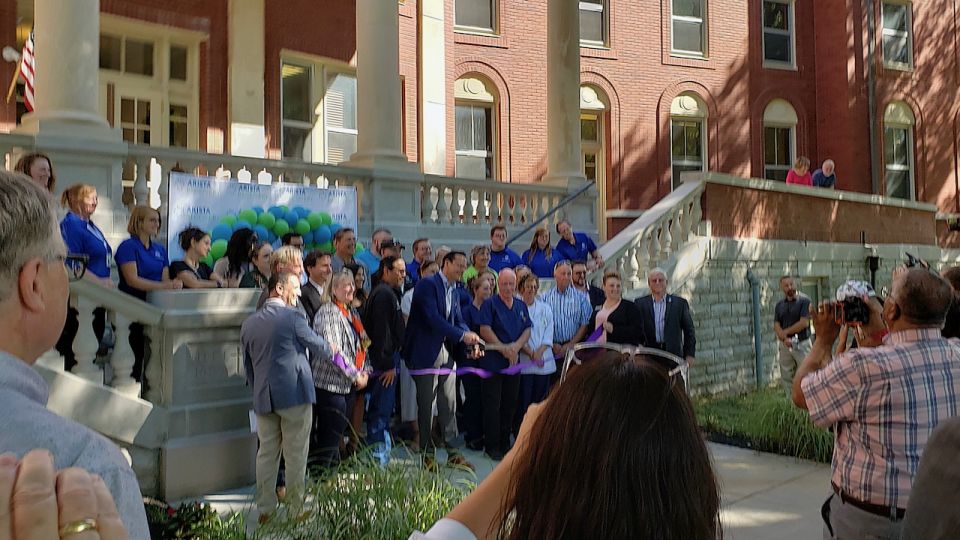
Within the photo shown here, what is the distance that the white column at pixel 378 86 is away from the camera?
12.6 metres

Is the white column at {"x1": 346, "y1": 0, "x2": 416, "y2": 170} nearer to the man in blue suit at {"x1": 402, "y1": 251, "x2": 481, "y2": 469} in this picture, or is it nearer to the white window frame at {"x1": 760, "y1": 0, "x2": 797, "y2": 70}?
the man in blue suit at {"x1": 402, "y1": 251, "x2": 481, "y2": 469}

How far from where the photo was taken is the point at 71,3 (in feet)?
31.4

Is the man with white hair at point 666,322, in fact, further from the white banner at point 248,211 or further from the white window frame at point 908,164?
the white window frame at point 908,164

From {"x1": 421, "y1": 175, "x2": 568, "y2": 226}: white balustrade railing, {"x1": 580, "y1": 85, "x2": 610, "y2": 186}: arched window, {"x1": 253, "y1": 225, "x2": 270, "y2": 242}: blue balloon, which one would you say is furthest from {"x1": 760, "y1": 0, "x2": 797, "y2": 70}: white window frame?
{"x1": 253, "y1": 225, "x2": 270, "y2": 242}: blue balloon

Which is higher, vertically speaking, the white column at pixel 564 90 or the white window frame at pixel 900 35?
the white window frame at pixel 900 35

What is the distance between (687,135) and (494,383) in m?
16.7

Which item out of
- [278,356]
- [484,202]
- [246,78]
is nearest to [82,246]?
[278,356]

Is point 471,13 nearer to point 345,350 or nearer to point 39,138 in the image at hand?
point 39,138

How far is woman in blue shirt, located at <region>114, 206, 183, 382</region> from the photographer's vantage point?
6844mm

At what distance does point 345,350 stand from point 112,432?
1823 mm

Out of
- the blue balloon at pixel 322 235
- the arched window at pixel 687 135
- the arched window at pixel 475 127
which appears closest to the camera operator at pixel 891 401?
the blue balloon at pixel 322 235

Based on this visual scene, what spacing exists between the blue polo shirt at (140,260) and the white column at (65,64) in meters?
3.18

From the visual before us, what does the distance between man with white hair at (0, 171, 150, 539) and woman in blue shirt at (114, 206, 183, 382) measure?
5643mm

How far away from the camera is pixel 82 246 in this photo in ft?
21.4
